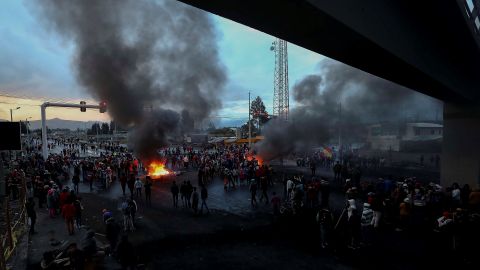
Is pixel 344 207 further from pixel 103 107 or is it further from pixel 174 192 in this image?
pixel 103 107

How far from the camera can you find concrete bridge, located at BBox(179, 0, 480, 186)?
13.1 ft

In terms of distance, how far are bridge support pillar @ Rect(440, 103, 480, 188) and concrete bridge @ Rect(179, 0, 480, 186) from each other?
2800 millimetres

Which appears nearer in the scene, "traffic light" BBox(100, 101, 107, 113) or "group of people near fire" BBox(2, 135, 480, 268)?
"group of people near fire" BBox(2, 135, 480, 268)

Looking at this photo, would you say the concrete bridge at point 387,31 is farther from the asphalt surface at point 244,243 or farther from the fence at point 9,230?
the fence at point 9,230

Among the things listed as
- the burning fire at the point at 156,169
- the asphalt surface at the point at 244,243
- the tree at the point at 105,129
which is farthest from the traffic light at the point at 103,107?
the tree at the point at 105,129

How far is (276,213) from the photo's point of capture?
11461 mm

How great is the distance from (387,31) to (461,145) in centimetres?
1249

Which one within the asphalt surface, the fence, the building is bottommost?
the asphalt surface

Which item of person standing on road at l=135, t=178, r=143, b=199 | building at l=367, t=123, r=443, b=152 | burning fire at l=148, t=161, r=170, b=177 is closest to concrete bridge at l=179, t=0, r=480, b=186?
person standing on road at l=135, t=178, r=143, b=199

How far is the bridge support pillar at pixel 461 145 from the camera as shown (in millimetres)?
14734

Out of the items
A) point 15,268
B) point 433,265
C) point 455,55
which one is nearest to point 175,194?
point 15,268

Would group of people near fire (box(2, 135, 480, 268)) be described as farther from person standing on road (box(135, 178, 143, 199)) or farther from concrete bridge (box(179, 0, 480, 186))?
concrete bridge (box(179, 0, 480, 186))

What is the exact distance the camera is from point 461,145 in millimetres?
15320

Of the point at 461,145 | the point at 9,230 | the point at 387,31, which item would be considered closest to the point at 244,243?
the point at 9,230
